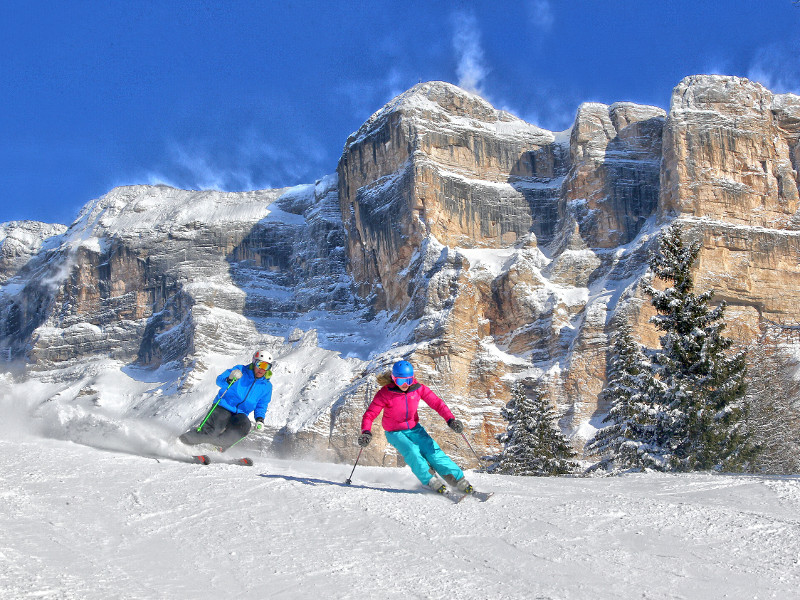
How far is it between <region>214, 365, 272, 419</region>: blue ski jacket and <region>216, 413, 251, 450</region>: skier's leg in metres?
0.10

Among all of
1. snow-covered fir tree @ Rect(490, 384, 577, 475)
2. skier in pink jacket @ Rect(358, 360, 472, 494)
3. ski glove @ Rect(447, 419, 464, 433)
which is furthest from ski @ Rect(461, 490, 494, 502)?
snow-covered fir tree @ Rect(490, 384, 577, 475)

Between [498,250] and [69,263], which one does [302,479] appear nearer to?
[498,250]

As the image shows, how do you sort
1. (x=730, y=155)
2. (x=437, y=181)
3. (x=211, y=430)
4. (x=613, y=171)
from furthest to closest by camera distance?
(x=437, y=181), (x=613, y=171), (x=730, y=155), (x=211, y=430)

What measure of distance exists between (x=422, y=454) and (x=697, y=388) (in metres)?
10.0

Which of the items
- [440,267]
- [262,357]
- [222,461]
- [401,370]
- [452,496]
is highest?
[440,267]

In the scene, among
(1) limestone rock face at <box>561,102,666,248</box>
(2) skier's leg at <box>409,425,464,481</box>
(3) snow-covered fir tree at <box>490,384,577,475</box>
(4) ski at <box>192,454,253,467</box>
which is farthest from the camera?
(1) limestone rock face at <box>561,102,666,248</box>

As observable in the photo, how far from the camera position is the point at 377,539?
5.67 metres

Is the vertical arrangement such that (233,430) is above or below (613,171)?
below

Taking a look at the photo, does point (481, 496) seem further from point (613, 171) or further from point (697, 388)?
point (613, 171)

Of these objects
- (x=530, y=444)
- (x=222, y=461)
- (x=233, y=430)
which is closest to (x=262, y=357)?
(x=233, y=430)

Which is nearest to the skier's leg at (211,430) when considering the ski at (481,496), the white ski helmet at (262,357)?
the white ski helmet at (262,357)

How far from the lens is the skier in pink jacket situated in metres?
8.38

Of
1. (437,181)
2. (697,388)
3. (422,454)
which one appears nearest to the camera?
(422,454)

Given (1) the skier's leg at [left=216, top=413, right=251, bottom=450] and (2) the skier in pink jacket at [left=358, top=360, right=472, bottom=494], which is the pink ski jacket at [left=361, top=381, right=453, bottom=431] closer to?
(2) the skier in pink jacket at [left=358, top=360, right=472, bottom=494]
